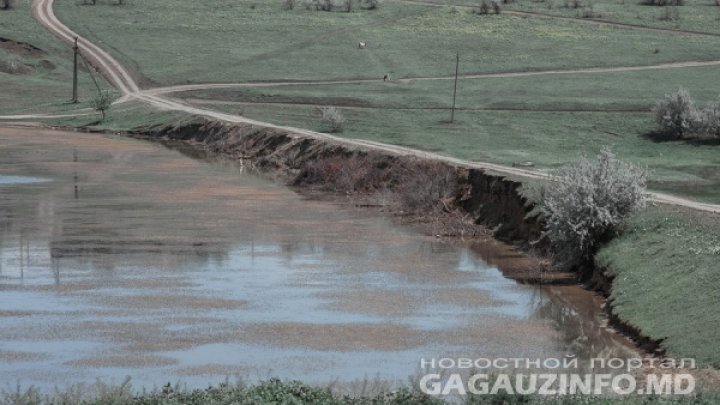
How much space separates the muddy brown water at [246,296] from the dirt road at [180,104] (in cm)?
571

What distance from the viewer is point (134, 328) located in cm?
2900

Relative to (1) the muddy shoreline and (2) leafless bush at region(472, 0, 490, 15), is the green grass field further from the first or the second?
(1) the muddy shoreline

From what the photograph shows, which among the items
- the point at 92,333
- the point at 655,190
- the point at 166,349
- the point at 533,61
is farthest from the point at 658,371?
the point at 533,61

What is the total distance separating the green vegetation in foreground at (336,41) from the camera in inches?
3895

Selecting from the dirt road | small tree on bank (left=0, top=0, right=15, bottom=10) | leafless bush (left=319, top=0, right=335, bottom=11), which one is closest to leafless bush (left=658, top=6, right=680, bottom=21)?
the dirt road

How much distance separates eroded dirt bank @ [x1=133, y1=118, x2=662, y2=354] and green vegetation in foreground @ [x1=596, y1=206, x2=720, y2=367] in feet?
1.64

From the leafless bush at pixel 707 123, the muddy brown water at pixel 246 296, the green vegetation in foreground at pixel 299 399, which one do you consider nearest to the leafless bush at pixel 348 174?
the muddy brown water at pixel 246 296

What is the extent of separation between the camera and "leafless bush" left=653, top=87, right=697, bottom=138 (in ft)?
233

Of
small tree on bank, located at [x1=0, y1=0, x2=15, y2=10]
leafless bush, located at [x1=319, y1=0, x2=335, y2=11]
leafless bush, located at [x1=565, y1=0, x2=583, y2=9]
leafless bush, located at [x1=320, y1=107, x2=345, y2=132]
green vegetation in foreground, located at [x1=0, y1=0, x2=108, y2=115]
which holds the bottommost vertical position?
green vegetation in foreground, located at [x1=0, y1=0, x2=108, y2=115]

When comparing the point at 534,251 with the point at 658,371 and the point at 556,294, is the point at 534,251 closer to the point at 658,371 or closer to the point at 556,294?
the point at 556,294

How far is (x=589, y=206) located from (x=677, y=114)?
37535 mm

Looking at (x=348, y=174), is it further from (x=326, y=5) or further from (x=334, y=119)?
(x=326, y=5)

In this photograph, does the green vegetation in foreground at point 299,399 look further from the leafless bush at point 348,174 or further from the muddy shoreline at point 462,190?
the leafless bush at point 348,174

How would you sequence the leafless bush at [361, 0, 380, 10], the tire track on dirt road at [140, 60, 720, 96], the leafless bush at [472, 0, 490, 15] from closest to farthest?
the tire track on dirt road at [140, 60, 720, 96] → the leafless bush at [472, 0, 490, 15] → the leafless bush at [361, 0, 380, 10]
